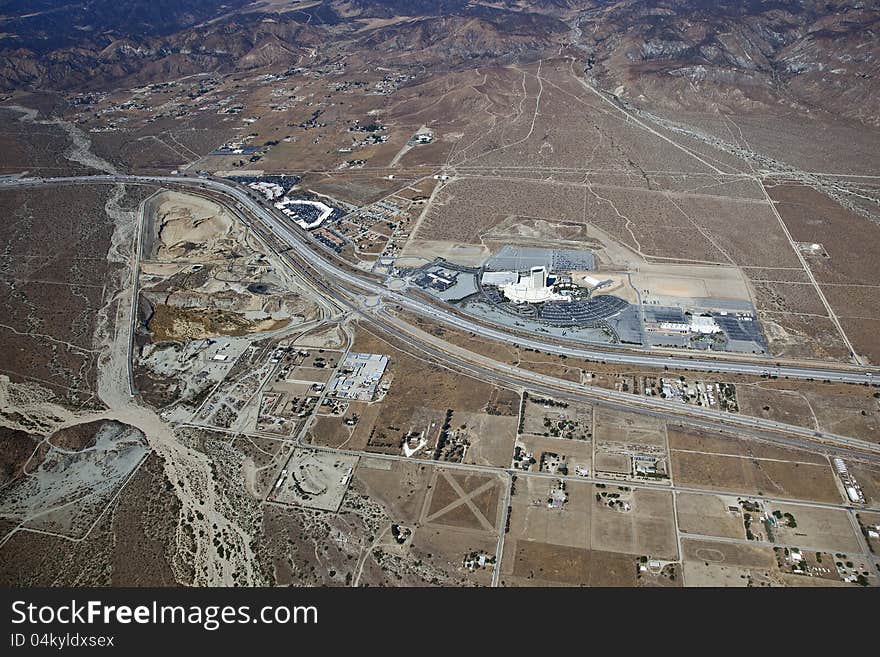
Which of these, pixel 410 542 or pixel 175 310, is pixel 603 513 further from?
pixel 175 310

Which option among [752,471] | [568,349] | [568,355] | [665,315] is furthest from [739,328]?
[752,471]

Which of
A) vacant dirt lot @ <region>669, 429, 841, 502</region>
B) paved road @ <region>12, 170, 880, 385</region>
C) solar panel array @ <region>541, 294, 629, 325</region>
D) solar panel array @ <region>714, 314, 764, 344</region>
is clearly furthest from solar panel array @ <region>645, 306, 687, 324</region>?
vacant dirt lot @ <region>669, 429, 841, 502</region>

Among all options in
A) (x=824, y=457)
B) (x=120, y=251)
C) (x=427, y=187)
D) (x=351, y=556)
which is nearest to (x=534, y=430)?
(x=351, y=556)

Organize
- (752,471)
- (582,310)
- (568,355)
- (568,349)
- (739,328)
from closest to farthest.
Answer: (752,471), (568,355), (568,349), (739,328), (582,310)

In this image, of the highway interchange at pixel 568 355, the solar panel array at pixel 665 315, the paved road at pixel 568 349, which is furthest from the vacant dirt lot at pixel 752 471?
the solar panel array at pixel 665 315

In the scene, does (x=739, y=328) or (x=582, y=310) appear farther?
(x=582, y=310)

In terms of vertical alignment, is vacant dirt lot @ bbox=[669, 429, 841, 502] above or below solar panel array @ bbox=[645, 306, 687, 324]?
below

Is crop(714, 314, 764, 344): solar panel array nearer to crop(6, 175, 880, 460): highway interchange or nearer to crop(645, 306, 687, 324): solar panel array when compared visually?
crop(645, 306, 687, 324): solar panel array

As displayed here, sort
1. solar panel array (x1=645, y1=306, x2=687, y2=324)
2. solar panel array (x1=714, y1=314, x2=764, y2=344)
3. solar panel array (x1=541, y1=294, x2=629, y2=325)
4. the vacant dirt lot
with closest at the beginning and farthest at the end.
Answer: the vacant dirt lot < solar panel array (x1=714, y1=314, x2=764, y2=344) < solar panel array (x1=645, y1=306, x2=687, y2=324) < solar panel array (x1=541, y1=294, x2=629, y2=325)

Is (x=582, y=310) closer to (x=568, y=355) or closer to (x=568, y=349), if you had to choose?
(x=568, y=349)
